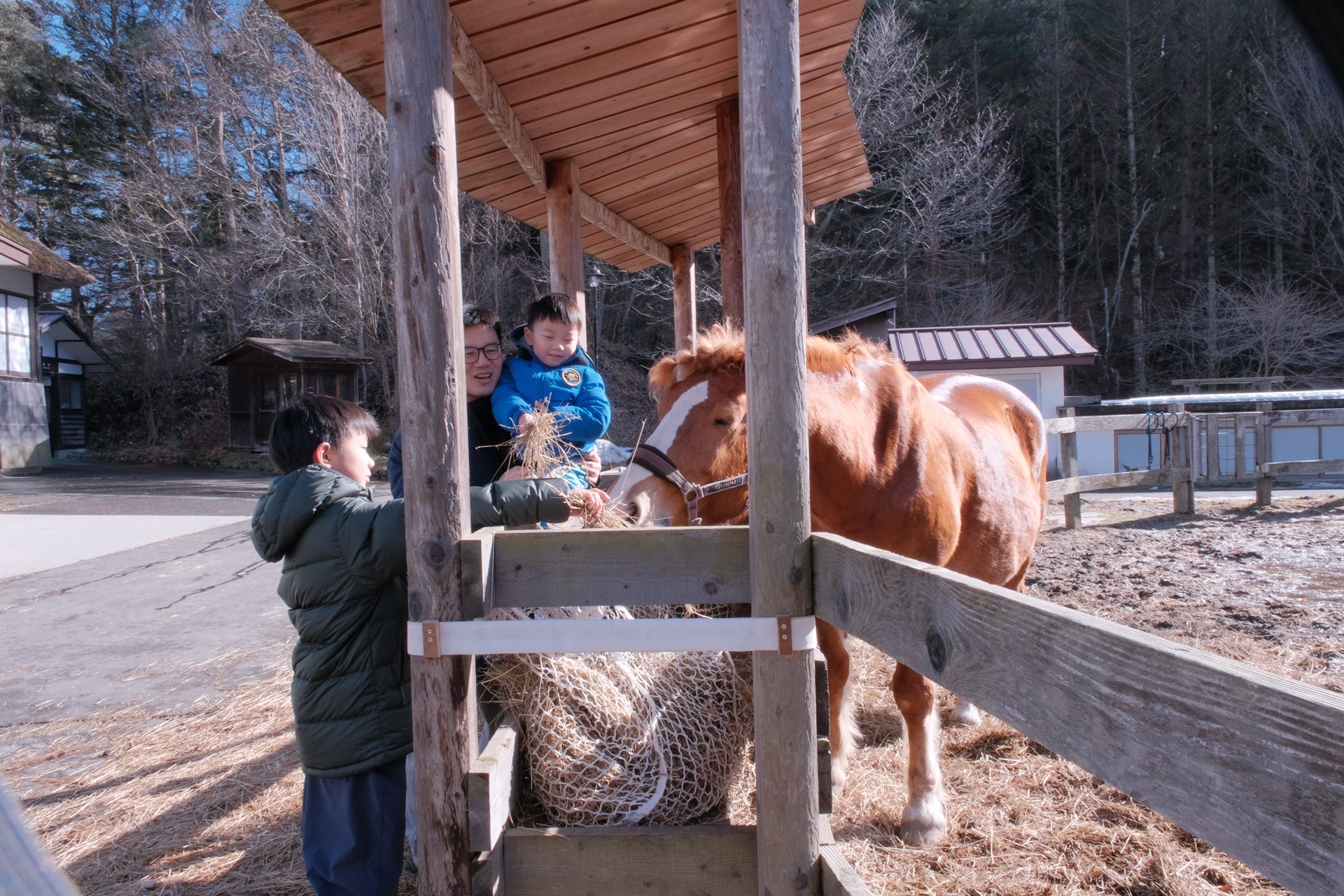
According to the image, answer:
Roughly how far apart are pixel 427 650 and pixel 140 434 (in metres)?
30.5

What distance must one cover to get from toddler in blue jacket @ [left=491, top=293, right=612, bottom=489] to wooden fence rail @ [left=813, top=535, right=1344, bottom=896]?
6.22ft

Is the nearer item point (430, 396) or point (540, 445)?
point (430, 396)

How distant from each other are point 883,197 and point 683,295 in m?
20.1

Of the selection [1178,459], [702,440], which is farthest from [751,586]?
[1178,459]

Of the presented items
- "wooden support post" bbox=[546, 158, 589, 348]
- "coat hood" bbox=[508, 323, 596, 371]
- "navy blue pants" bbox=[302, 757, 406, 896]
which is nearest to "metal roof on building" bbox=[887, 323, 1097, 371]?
"wooden support post" bbox=[546, 158, 589, 348]

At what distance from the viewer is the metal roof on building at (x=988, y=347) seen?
13375 mm

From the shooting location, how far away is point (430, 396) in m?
1.83

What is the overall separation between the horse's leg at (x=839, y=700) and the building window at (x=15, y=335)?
2386 centimetres

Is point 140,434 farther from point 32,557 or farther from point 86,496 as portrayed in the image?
point 32,557

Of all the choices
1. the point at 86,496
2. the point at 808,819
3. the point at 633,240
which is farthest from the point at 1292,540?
the point at 86,496

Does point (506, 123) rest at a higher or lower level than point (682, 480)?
higher

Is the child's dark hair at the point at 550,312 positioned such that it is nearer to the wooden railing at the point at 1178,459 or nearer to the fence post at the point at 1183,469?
the wooden railing at the point at 1178,459

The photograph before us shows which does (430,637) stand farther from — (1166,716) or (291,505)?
(1166,716)

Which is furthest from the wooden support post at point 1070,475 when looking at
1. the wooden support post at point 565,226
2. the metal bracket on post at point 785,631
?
the metal bracket on post at point 785,631
